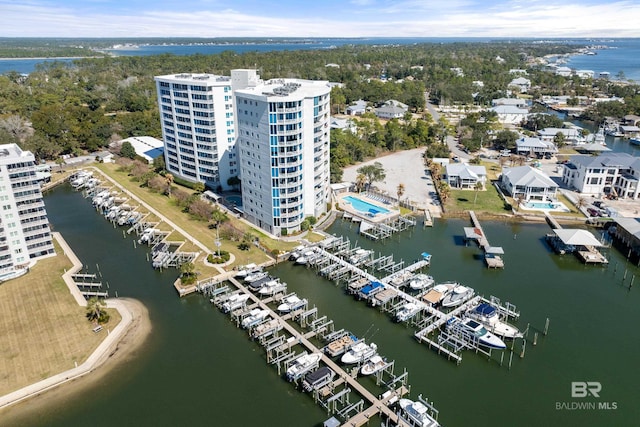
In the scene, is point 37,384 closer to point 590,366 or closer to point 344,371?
point 344,371

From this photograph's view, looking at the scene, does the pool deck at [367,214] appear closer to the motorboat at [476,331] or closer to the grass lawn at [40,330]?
the motorboat at [476,331]

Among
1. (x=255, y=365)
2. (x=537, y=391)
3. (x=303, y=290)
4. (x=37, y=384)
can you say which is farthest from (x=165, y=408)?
(x=537, y=391)

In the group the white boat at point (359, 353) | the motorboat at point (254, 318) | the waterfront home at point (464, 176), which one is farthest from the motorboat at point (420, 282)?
the waterfront home at point (464, 176)

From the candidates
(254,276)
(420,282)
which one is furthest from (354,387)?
(254,276)

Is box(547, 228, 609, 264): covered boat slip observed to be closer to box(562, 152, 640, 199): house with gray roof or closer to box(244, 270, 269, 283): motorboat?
box(562, 152, 640, 199): house with gray roof

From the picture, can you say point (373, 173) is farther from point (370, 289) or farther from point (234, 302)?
point (234, 302)

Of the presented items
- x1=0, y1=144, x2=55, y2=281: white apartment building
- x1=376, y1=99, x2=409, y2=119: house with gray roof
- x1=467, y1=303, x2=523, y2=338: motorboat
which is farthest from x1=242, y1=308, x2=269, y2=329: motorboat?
x1=376, y1=99, x2=409, y2=119: house with gray roof
